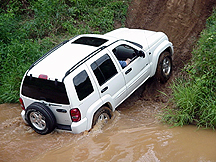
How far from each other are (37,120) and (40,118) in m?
0.11

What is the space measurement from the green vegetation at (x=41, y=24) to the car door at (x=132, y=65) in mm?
2800

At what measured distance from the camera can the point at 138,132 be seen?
16.8 feet

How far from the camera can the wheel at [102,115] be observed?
543 centimetres

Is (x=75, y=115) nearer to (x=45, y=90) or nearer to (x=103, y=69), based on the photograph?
(x=45, y=90)

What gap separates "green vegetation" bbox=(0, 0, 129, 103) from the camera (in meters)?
8.09

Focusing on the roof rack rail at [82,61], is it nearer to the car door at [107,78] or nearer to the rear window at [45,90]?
the car door at [107,78]

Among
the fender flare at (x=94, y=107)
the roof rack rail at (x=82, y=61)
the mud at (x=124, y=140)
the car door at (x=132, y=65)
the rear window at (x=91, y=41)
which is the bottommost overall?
the mud at (x=124, y=140)

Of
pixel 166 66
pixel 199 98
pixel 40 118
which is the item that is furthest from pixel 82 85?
pixel 166 66

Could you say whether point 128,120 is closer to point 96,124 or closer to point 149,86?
point 96,124

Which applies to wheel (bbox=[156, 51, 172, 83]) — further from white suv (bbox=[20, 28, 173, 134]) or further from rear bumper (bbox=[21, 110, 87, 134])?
rear bumper (bbox=[21, 110, 87, 134])

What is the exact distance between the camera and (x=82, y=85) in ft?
16.9

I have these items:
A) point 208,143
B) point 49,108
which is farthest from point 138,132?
point 49,108

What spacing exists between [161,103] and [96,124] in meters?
2.08

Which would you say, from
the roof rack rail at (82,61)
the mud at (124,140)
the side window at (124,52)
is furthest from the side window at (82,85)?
the side window at (124,52)
